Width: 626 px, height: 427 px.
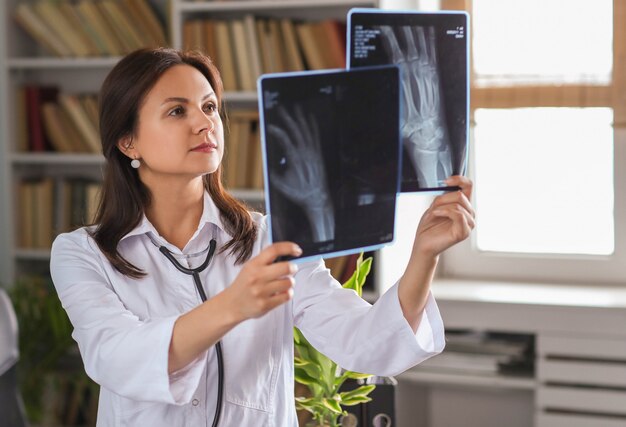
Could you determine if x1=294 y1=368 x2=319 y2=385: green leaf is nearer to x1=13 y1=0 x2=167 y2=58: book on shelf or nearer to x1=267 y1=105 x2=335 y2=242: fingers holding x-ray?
x1=267 y1=105 x2=335 y2=242: fingers holding x-ray

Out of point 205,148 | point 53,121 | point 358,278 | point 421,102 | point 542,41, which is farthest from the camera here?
point 53,121

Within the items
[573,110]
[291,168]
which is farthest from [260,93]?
[573,110]

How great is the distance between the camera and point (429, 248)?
1.52 meters

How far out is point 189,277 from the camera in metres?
1.73

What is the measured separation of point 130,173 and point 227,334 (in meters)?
0.39

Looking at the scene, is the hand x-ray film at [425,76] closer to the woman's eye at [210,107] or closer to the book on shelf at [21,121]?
the woman's eye at [210,107]

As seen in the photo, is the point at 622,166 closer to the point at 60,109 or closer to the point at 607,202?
the point at 607,202

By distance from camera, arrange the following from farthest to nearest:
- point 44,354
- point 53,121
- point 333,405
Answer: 1. point 53,121
2. point 44,354
3. point 333,405

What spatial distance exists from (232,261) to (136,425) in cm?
35

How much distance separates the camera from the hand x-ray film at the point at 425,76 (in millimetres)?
1438

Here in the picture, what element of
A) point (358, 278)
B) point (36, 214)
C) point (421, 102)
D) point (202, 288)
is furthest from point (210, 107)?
point (36, 214)

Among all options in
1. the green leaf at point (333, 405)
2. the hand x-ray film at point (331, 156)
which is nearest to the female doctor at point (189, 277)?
the hand x-ray film at point (331, 156)

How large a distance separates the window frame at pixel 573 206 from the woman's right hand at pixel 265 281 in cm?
210

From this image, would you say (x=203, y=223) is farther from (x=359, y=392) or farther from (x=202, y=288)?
(x=359, y=392)
